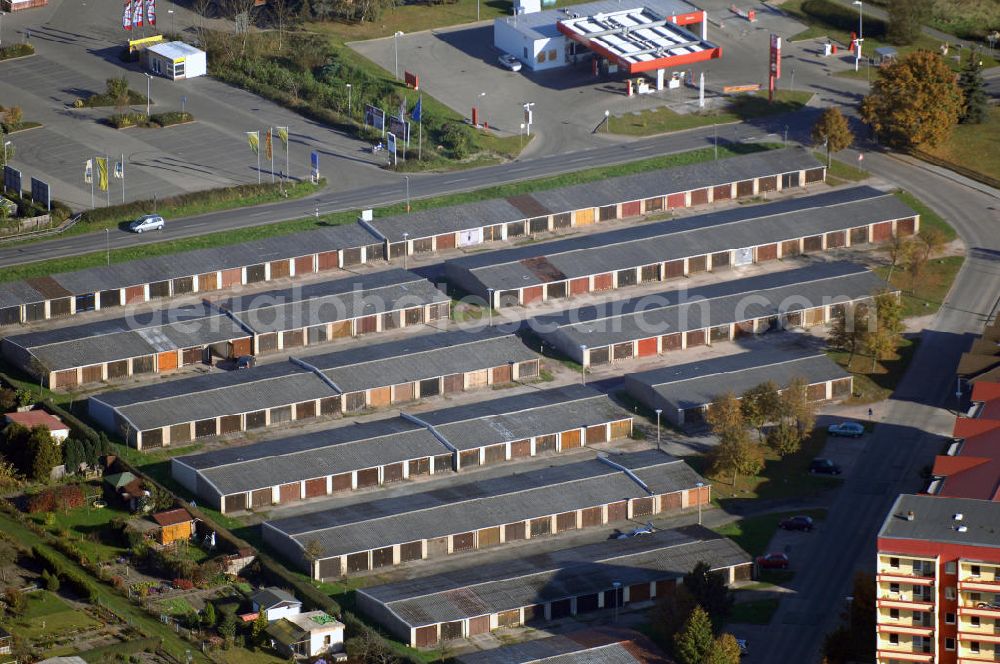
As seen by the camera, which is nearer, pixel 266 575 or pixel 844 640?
pixel 844 640

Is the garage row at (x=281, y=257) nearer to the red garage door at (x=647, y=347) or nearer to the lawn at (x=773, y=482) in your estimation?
the red garage door at (x=647, y=347)

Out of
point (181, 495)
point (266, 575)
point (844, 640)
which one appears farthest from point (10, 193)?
point (844, 640)

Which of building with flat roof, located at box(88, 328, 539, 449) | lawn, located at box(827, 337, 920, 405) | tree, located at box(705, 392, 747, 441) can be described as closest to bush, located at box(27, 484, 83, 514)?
building with flat roof, located at box(88, 328, 539, 449)

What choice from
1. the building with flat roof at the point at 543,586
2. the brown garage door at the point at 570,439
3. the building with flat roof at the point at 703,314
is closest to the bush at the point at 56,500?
the building with flat roof at the point at 543,586

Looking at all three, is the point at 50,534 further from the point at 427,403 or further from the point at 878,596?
the point at 878,596

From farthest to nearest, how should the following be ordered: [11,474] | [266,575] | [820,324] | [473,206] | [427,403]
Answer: [473,206] → [820,324] → [427,403] → [11,474] → [266,575]

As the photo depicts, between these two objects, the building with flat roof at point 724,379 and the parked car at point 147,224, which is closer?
the building with flat roof at point 724,379
